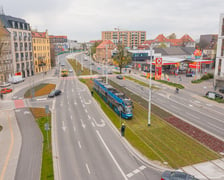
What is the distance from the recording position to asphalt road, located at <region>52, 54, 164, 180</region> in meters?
20.2

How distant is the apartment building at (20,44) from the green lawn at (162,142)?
53.1 m

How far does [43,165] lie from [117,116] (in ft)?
57.1

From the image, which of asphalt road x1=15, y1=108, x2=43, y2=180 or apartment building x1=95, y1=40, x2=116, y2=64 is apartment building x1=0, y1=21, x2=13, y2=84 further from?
apartment building x1=95, y1=40, x2=116, y2=64

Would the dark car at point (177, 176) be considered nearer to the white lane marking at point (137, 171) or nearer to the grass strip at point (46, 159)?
the white lane marking at point (137, 171)

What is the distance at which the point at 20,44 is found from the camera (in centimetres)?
7731

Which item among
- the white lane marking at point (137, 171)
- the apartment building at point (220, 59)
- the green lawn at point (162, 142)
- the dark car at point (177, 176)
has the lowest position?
the white lane marking at point (137, 171)

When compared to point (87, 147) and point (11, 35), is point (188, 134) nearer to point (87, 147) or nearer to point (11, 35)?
point (87, 147)

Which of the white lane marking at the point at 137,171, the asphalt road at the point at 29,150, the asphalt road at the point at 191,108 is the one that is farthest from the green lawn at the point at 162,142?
the asphalt road at the point at 29,150

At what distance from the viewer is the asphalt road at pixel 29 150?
20141mm

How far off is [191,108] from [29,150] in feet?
103

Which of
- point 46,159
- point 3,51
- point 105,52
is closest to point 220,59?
point 46,159

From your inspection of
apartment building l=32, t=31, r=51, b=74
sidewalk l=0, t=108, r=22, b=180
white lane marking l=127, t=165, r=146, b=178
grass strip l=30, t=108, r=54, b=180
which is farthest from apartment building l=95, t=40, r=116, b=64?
white lane marking l=127, t=165, r=146, b=178

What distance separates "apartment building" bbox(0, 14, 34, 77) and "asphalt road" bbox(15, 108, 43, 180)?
144ft

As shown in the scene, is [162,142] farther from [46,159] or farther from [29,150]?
[29,150]
